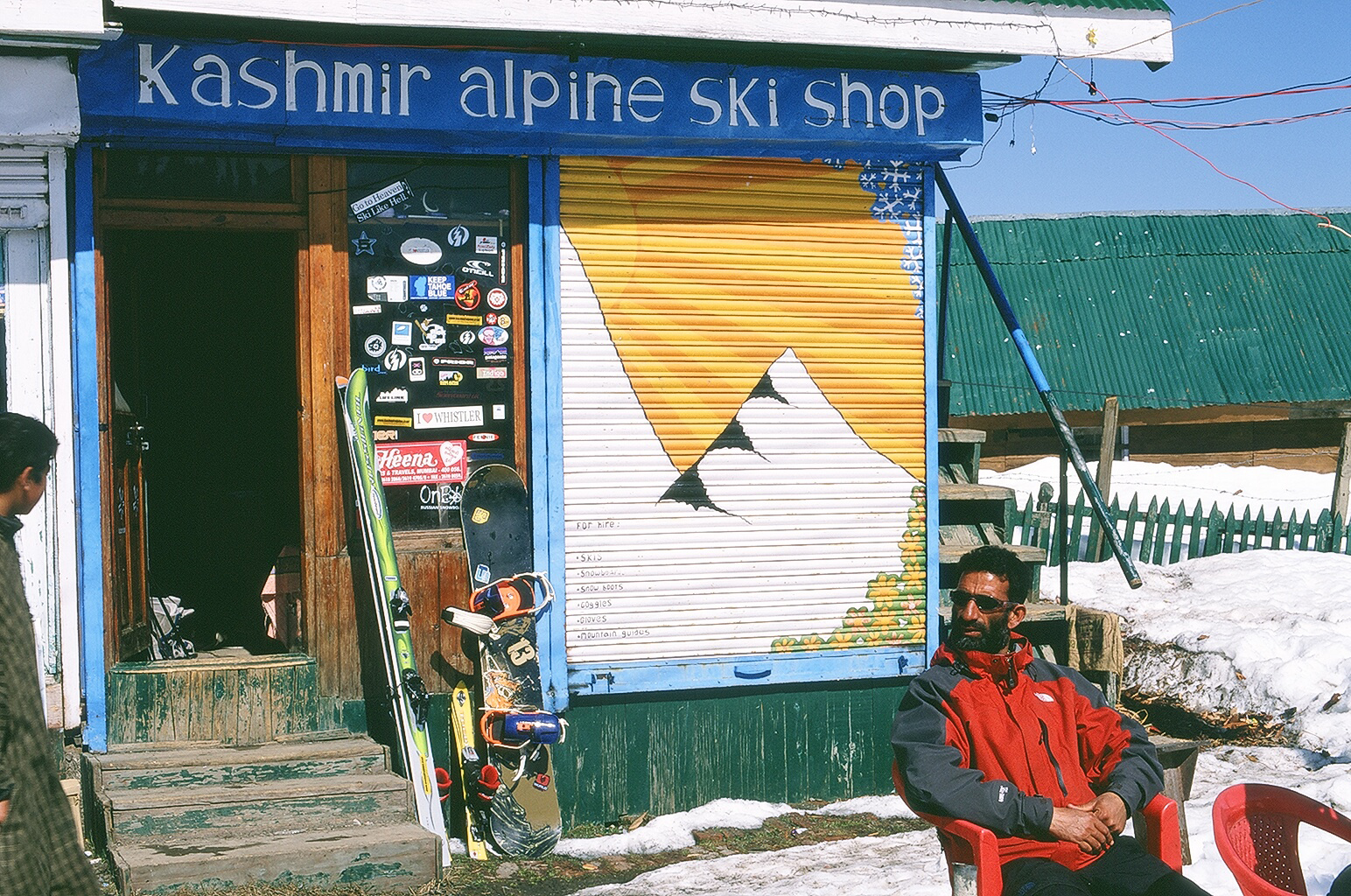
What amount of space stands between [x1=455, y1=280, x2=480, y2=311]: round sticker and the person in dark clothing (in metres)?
3.26

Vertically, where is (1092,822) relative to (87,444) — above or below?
below

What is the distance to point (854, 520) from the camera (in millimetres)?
7004

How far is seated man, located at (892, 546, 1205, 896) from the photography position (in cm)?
361

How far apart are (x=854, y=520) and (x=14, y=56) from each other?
4.65m

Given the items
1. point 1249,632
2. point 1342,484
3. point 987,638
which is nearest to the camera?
point 987,638

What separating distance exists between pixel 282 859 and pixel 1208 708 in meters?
5.96

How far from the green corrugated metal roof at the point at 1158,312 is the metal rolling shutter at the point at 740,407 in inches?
500

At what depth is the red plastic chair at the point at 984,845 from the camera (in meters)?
3.53

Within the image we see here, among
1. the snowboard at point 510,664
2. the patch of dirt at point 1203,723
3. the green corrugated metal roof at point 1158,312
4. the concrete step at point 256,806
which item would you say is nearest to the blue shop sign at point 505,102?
the snowboard at point 510,664

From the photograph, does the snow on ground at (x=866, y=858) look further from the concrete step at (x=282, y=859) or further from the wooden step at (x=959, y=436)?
the wooden step at (x=959, y=436)

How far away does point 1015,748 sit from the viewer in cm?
381

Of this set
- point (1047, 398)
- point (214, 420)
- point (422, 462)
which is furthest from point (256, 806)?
point (1047, 398)

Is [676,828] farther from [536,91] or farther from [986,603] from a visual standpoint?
[536,91]

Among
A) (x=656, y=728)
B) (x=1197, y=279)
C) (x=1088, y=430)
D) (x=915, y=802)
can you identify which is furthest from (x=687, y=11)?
(x=1197, y=279)
